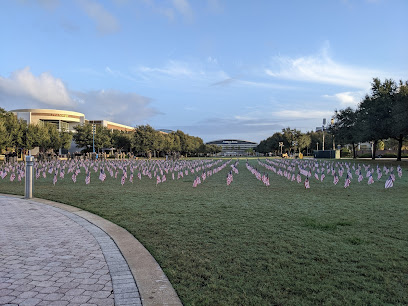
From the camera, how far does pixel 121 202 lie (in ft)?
31.3

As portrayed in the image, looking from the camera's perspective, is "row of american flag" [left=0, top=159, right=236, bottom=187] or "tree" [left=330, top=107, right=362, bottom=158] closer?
"row of american flag" [left=0, top=159, right=236, bottom=187]

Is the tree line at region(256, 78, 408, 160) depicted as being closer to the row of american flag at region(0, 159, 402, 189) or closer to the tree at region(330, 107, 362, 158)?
the tree at region(330, 107, 362, 158)

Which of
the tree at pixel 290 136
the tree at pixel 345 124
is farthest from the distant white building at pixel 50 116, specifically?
the tree at pixel 345 124

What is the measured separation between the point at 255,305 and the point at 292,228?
10.7 ft

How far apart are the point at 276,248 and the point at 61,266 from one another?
123 inches

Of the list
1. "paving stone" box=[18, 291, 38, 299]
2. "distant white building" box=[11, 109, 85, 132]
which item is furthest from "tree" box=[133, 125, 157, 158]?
"paving stone" box=[18, 291, 38, 299]

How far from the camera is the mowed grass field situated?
3.34m

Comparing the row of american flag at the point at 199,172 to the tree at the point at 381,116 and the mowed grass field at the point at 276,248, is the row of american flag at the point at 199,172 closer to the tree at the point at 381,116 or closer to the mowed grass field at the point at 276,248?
the mowed grass field at the point at 276,248

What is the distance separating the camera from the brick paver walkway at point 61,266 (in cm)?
330

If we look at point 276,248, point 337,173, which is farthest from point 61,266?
point 337,173

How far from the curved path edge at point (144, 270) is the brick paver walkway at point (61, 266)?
89 mm

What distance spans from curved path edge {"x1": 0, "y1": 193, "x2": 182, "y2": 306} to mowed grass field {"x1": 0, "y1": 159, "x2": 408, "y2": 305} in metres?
0.11

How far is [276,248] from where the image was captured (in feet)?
15.8

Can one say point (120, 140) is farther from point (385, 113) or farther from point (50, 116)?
point (385, 113)
